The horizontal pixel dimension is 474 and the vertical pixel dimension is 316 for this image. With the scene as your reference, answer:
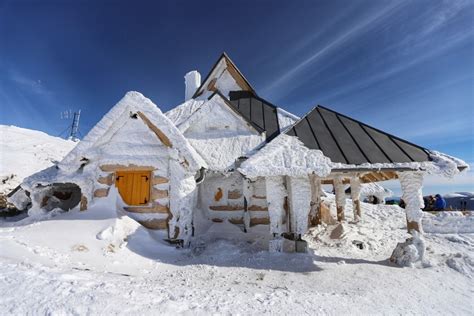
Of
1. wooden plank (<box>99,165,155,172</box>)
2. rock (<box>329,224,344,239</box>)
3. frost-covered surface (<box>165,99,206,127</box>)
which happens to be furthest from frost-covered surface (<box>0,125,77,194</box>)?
rock (<box>329,224,344,239</box>)

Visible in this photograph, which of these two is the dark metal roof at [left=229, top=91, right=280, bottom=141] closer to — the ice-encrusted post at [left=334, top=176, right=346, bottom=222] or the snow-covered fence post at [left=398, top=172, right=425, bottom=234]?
the ice-encrusted post at [left=334, top=176, right=346, bottom=222]

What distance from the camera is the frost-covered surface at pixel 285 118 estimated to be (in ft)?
37.1

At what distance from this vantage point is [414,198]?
21.0 ft

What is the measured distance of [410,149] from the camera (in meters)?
6.80

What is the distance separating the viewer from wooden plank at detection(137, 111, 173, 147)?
808 centimetres

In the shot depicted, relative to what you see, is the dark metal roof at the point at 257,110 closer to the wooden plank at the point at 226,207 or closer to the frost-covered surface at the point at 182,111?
the frost-covered surface at the point at 182,111

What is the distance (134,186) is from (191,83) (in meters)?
9.39

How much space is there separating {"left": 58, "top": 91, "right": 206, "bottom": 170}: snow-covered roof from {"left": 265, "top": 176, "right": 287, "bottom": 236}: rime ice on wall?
2.48m

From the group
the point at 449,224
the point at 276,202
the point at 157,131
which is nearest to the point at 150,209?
the point at 157,131

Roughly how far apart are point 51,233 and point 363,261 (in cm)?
860

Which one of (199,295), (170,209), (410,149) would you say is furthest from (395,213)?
(199,295)

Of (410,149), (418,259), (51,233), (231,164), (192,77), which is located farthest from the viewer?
(192,77)

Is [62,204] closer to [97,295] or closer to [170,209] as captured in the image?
[170,209]

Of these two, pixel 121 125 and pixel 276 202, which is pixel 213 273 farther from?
pixel 121 125
